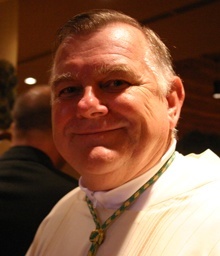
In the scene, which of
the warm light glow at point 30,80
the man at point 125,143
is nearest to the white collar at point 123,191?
the man at point 125,143

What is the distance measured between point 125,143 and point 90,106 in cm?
11

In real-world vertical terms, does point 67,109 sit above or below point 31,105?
above

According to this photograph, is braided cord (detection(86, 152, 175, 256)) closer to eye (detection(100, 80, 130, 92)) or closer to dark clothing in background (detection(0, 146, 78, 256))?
eye (detection(100, 80, 130, 92))

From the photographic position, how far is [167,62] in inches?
43.6

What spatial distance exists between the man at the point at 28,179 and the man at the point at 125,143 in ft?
1.73

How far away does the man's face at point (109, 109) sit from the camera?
97 cm

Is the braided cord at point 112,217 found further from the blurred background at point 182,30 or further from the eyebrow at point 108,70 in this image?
the blurred background at point 182,30

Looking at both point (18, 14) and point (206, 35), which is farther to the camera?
point (18, 14)

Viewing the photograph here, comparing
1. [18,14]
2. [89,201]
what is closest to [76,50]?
[89,201]

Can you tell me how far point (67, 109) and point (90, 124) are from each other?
0.08 meters

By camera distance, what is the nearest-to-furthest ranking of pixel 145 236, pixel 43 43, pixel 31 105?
pixel 145 236 → pixel 31 105 → pixel 43 43

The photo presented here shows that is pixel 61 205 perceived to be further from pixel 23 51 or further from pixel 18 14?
pixel 23 51

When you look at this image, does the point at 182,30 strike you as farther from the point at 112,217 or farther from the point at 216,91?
the point at 112,217

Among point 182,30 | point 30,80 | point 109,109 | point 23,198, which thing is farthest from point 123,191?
point 30,80
